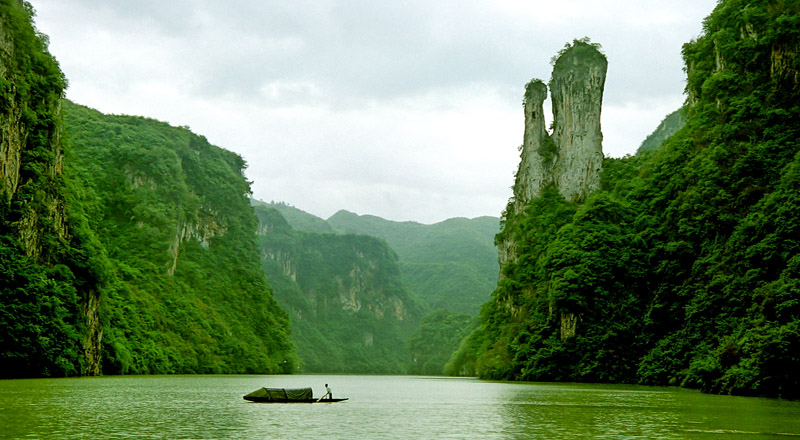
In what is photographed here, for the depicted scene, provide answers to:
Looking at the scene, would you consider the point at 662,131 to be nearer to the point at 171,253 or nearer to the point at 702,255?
the point at 702,255

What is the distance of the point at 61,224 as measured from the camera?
66.2 metres

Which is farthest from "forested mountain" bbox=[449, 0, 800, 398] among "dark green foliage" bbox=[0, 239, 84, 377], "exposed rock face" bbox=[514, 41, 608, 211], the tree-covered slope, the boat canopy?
the tree-covered slope

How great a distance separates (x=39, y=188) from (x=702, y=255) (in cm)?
5825

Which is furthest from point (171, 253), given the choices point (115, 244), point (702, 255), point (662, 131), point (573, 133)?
point (662, 131)

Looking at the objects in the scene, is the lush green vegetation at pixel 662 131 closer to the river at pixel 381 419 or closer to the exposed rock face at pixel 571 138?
the exposed rock face at pixel 571 138

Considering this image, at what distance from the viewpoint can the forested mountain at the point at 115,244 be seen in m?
58.9

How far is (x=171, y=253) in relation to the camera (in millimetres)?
Result: 123938

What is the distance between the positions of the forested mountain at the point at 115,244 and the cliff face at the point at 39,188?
130mm

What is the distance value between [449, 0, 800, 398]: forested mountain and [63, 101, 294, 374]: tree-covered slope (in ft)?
153

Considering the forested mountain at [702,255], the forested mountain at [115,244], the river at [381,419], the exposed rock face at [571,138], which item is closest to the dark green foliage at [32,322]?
the forested mountain at [115,244]

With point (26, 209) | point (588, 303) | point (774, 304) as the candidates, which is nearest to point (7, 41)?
point (26, 209)

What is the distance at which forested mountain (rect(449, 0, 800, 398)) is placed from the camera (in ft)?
148

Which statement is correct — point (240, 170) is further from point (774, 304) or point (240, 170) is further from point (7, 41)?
point (774, 304)

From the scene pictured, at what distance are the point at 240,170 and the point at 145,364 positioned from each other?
108 meters
